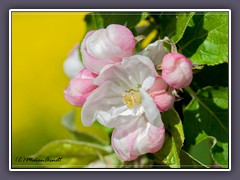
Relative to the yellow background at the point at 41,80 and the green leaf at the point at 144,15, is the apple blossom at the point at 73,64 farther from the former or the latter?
the yellow background at the point at 41,80

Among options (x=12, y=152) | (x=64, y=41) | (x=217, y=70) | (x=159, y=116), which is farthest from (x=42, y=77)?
(x=159, y=116)

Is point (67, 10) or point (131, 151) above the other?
point (67, 10)

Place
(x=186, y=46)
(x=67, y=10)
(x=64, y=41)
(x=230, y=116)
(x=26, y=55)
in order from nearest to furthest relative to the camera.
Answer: (x=186, y=46), (x=230, y=116), (x=67, y=10), (x=26, y=55), (x=64, y=41)

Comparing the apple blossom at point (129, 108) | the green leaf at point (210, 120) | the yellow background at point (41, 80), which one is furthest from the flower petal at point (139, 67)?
the yellow background at point (41, 80)

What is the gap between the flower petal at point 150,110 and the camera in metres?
1.36

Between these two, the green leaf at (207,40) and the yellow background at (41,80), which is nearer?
the green leaf at (207,40)

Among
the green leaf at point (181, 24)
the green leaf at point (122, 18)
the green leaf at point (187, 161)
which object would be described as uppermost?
the green leaf at point (122, 18)

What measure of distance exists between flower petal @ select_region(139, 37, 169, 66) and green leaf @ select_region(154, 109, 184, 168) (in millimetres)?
127

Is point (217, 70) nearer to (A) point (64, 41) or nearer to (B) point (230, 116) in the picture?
(B) point (230, 116)

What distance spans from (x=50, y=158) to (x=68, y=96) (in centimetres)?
45

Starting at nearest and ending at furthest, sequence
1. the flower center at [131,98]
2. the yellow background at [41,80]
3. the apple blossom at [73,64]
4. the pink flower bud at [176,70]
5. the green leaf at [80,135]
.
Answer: the pink flower bud at [176,70], the flower center at [131,98], the apple blossom at [73,64], the green leaf at [80,135], the yellow background at [41,80]

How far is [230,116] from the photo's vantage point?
166 centimetres

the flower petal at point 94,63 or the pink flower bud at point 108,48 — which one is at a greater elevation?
the pink flower bud at point 108,48

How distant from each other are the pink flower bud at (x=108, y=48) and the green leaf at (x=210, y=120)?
27cm
